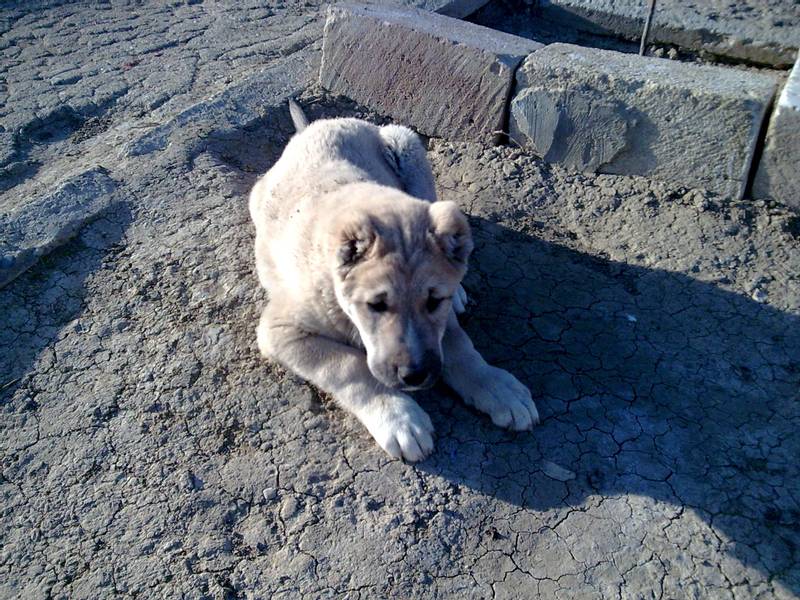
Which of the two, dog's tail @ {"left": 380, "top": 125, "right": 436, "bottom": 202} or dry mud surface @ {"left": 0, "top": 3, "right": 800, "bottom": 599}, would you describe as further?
dog's tail @ {"left": 380, "top": 125, "right": 436, "bottom": 202}

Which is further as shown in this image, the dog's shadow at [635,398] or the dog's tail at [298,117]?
the dog's tail at [298,117]

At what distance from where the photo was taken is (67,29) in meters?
7.00

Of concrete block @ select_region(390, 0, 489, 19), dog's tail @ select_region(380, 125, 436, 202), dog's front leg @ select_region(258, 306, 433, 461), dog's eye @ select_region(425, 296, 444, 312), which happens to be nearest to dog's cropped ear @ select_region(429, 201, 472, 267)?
dog's eye @ select_region(425, 296, 444, 312)

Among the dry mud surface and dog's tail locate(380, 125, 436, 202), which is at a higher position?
dog's tail locate(380, 125, 436, 202)

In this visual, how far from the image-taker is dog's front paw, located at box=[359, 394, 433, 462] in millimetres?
3117

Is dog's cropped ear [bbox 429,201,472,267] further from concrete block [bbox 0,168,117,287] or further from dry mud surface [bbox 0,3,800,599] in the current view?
concrete block [bbox 0,168,117,287]

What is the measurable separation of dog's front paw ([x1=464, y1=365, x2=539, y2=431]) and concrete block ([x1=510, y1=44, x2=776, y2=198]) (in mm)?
1966

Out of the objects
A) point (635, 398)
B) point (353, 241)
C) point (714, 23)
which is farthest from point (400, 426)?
point (714, 23)

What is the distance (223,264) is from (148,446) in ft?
4.21

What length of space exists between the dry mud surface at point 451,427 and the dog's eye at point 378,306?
61 centimetres

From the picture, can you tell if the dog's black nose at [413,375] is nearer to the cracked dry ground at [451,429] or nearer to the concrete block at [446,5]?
the cracked dry ground at [451,429]

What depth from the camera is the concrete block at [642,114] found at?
4168 millimetres

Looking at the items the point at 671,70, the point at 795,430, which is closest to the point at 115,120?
the point at 671,70

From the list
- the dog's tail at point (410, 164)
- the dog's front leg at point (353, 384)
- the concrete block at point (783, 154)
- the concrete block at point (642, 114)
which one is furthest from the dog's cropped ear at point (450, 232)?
the concrete block at point (783, 154)
